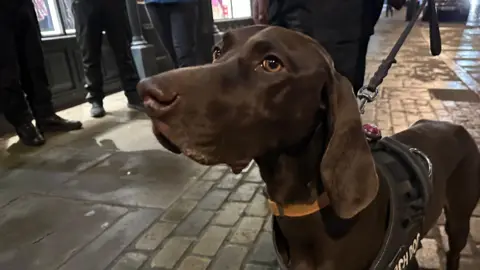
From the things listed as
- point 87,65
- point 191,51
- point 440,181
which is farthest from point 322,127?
point 87,65

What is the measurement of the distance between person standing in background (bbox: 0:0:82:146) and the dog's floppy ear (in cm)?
376

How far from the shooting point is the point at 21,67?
14.4 ft

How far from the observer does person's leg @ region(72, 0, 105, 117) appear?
4871mm

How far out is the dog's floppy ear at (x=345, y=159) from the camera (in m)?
1.21

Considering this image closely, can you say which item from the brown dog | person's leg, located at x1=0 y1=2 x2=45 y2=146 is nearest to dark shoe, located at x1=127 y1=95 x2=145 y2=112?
person's leg, located at x1=0 y1=2 x2=45 y2=146

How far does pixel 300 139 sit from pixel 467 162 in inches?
36.8

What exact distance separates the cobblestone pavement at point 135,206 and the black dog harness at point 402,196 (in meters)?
0.87

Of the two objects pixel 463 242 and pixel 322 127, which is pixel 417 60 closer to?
pixel 463 242

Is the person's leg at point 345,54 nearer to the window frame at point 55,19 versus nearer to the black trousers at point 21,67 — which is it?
the black trousers at point 21,67

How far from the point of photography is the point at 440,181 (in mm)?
1705

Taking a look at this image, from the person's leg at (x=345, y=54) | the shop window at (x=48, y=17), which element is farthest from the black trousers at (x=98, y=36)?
the person's leg at (x=345, y=54)

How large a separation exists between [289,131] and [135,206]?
199 cm

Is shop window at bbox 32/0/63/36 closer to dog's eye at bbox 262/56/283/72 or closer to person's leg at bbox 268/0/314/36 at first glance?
person's leg at bbox 268/0/314/36

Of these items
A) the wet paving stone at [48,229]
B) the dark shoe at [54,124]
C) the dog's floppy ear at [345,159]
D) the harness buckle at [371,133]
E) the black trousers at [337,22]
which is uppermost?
the black trousers at [337,22]
